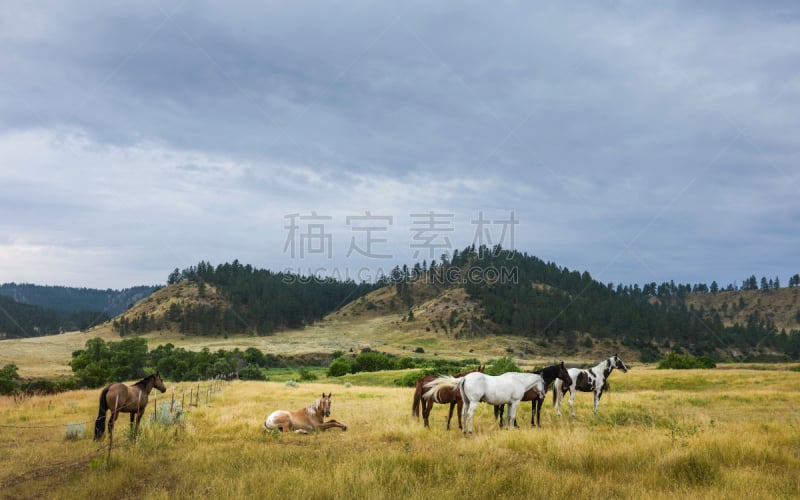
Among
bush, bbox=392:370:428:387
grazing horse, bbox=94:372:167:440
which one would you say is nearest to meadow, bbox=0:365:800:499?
grazing horse, bbox=94:372:167:440

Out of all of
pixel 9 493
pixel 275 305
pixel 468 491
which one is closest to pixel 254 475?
pixel 468 491

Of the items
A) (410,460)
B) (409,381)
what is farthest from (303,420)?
(409,381)

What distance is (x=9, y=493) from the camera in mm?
9641

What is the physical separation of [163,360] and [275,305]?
112684 mm

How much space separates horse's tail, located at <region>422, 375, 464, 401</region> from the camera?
50.9 feet

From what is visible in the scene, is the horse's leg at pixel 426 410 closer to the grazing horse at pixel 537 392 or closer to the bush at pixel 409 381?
the grazing horse at pixel 537 392

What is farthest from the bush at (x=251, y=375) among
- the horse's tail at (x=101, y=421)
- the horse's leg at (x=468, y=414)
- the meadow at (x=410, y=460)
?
the horse's leg at (x=468, y=414)

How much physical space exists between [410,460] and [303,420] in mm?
6326

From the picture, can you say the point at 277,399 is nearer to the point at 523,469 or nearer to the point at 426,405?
the point at 426,405

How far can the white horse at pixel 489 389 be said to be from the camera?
Result: 14883mm

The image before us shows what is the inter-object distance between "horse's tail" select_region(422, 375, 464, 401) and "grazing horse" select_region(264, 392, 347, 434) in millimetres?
2981

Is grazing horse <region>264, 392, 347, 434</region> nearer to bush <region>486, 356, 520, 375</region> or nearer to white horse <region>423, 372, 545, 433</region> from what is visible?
white horse <region>423, 372, 545, 433</region>

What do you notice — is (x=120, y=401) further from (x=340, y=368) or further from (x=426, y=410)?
(x=340, y=368)

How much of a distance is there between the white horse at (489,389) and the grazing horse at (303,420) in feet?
12.1
